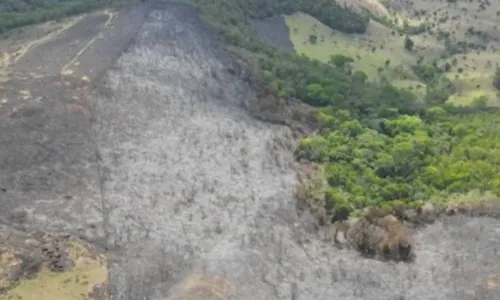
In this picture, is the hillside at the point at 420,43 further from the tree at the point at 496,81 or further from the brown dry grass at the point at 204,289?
the brown dry grass at the point at 204,289

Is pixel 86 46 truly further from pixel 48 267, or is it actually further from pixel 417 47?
pixel 417 47

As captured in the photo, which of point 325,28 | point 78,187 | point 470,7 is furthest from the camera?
point 470,7

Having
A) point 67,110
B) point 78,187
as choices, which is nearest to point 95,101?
point 67,110

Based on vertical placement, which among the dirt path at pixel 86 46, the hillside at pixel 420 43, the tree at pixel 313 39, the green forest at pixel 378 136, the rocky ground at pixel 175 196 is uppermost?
the dirt path at pixel 86 46

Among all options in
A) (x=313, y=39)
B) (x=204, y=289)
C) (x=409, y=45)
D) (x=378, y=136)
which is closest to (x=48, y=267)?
(x=204, y=289)

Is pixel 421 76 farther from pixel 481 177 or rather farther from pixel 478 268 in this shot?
pixel 478 268

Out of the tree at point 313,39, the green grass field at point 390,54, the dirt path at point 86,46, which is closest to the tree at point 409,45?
the green grass field at point 390,54
